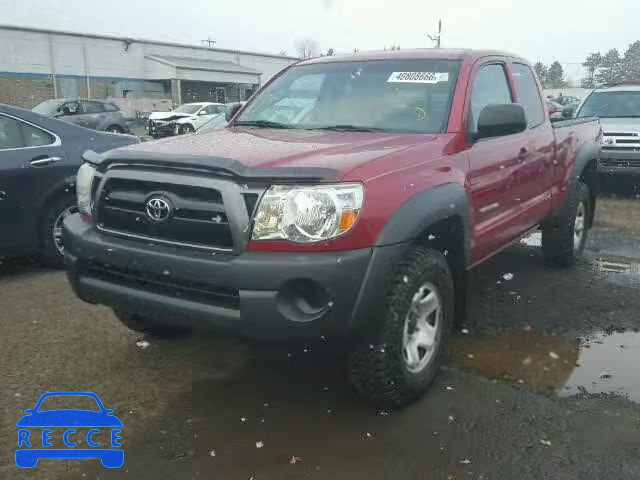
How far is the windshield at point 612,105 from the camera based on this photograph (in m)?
10.1

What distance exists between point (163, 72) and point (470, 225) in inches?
1621

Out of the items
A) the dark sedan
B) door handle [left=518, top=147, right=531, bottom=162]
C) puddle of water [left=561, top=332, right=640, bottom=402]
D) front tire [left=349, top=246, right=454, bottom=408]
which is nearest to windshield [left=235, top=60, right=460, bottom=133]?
door handle [left=518, top=147, right=531, bottom=162]

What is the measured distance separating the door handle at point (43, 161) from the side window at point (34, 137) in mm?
164

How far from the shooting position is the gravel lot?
2.64m

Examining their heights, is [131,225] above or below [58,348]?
above

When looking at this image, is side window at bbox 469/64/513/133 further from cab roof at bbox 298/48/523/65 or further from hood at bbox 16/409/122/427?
hood at bbox 16/409/122/427

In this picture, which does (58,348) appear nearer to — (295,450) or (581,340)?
(295,450)

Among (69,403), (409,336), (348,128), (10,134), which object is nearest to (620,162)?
(348,128)

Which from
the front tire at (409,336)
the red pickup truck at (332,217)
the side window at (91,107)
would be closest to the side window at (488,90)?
the red pickup truck at (332,217)

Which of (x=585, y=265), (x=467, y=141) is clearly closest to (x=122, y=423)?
(x=467, y=141)

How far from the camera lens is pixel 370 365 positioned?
2828mm

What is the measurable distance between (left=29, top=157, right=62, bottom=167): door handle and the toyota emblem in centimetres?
278

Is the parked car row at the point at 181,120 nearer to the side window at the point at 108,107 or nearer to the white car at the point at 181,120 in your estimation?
the white car at the point at 181,120

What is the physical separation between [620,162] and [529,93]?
5270 millimetres
